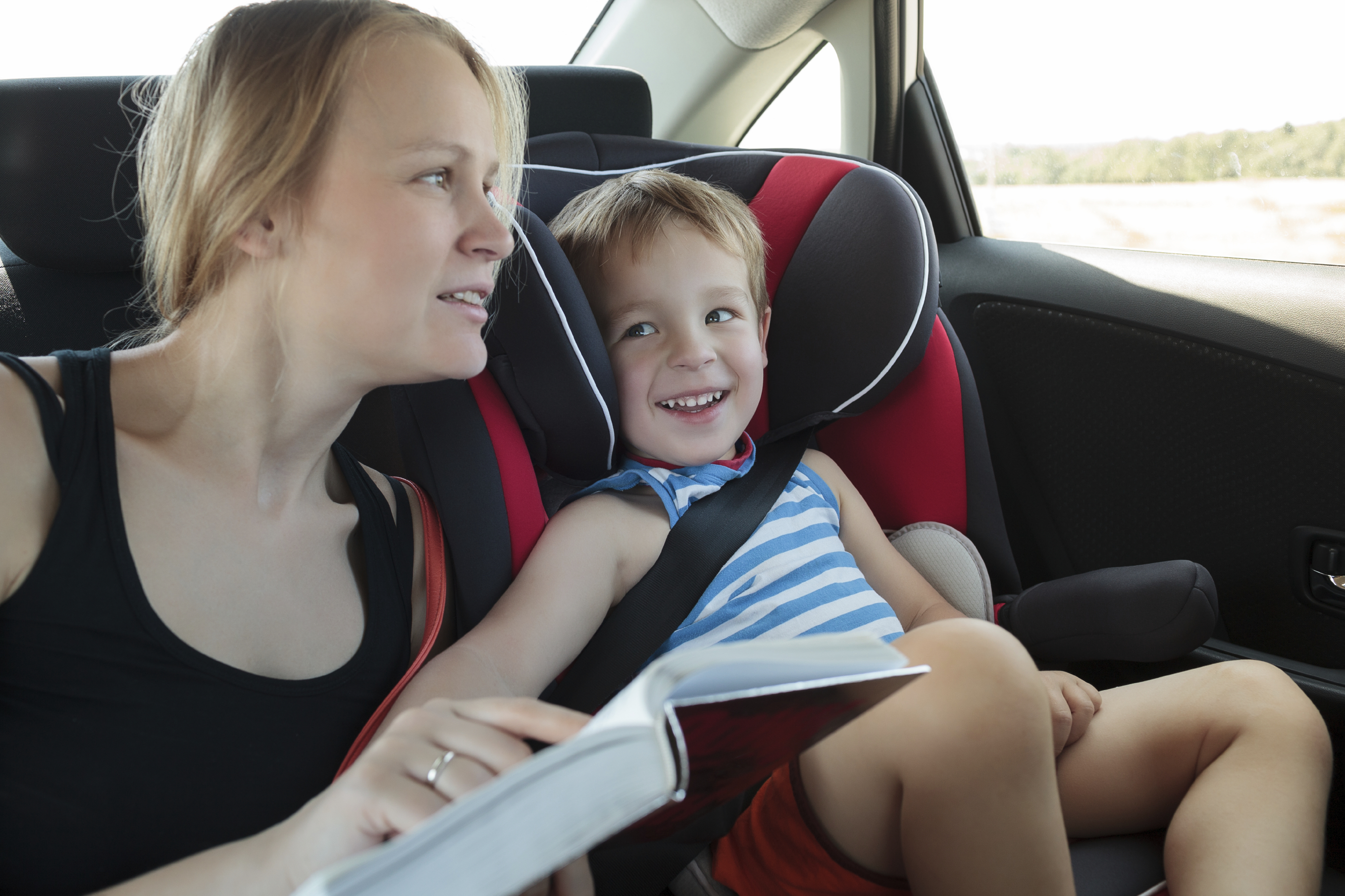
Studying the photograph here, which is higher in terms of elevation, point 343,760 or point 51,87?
point 51,87

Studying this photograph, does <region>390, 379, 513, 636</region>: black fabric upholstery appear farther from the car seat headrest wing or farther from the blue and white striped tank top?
the car seat headrest wing

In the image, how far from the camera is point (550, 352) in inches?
41.4

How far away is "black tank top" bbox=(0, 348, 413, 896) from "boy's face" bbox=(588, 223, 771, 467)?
1.84 feet

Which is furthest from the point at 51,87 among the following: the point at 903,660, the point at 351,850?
the point at 903,660

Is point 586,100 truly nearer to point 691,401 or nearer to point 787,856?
point 691,401

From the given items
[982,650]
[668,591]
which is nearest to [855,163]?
[668,591]

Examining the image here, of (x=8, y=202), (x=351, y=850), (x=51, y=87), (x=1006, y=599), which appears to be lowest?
(x=1006, y=599)

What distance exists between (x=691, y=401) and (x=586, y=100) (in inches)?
24.0

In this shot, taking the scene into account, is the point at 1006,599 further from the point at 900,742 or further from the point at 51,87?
the point at 51,87

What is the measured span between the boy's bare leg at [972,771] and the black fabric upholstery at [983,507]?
536mm

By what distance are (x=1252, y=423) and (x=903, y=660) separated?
1035 millimetres

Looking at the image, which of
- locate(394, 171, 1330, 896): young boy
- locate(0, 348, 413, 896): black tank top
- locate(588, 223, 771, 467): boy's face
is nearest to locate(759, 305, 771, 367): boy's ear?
locate(394, 171, 1330, 896): young boy

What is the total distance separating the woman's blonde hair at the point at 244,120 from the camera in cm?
81

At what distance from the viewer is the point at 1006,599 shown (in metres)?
1.28
